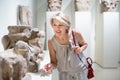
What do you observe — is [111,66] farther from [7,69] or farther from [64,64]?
[7,69]

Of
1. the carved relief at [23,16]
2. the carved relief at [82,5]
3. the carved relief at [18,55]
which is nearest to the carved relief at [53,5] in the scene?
the carved relief at [82,5]

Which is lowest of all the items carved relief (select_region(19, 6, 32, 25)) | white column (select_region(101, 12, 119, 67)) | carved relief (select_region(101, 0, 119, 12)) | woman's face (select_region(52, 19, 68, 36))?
white column (select_region(101, 12, 119, 67))

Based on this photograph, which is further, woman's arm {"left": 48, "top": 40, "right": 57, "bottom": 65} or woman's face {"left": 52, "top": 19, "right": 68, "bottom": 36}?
woman's arm {"left": 48, "top": 40, "right": 57, "bottom": 65}

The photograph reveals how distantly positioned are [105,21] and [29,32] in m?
4.13

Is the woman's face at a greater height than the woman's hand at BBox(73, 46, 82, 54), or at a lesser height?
greater

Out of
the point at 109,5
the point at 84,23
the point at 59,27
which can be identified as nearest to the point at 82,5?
the point at 84,23

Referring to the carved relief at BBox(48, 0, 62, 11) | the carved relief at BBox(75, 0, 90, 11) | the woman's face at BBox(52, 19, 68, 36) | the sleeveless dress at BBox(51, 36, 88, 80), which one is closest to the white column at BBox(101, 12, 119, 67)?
the carved relief at BBox(75, 0, 90, 11)

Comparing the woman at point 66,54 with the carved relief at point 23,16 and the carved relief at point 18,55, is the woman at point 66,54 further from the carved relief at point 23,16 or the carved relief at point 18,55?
the carved relief at point 23,16

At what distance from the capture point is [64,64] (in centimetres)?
216

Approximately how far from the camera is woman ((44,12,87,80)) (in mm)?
2040

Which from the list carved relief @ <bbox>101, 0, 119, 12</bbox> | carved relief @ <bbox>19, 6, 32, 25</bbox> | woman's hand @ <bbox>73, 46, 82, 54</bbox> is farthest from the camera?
carved relief @ <bbox>101, 0, 119, 12</bbox>

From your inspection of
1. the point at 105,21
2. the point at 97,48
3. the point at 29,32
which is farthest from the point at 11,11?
the point at 97,48

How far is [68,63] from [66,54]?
0.09m

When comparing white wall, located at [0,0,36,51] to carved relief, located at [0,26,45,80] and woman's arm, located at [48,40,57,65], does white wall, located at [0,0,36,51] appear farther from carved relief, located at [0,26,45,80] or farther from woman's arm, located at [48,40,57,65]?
woman's arm, located at [48,40,57,65]
